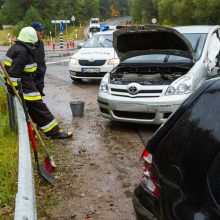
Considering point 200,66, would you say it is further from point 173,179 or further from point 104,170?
point 173,179

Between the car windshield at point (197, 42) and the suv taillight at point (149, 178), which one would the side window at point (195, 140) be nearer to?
the suv taillight at point (149, 178)

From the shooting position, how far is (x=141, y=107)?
243 inches

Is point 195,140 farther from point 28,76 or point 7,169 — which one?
point 28,76

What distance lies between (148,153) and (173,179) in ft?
1.06

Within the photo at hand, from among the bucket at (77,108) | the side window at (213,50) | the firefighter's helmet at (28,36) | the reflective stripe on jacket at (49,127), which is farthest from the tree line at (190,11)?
the firefighter's helmet at (28,36)

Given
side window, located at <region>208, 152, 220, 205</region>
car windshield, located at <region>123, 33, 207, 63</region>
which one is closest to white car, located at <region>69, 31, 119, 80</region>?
car windshield, located at <region>123, 33, 207, 63</region>

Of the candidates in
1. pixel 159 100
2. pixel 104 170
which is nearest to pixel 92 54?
pixel 159 100

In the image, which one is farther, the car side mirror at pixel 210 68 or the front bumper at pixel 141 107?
the car side mirror at pixel 210 68

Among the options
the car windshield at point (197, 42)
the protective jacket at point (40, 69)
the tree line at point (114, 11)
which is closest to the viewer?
the protective jacket at point (40, 69)

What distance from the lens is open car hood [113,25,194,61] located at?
6754 mm

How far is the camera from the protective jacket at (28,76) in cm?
545

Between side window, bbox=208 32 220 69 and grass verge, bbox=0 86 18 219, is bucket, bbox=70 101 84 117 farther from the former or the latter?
side window, bbox=208 32 220 69

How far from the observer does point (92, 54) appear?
11.3 m

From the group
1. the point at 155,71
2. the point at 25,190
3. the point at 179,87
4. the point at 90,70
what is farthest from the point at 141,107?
the point at 90,70
